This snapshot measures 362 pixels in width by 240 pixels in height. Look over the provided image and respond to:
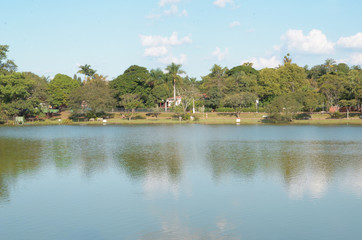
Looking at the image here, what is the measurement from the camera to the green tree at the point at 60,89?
133 metres

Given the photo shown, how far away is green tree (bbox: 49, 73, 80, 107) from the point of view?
13275cm

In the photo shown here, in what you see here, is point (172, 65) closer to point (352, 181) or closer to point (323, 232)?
point (352, 181)

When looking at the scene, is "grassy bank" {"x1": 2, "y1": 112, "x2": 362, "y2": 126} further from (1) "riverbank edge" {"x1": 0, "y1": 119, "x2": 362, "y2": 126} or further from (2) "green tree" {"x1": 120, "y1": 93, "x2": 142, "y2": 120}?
(2) "green tree" {"x1": 120, "y1": 93, "x2": 142, "y2": 120}

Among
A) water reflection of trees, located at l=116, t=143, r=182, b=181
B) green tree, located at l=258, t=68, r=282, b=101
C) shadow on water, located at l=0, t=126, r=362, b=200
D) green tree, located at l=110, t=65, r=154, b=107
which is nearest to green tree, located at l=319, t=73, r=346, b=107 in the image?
green tree, located at l=258, t=68, r=282, b=101

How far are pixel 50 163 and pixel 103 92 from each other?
7926cm

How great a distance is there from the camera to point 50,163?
36812mm

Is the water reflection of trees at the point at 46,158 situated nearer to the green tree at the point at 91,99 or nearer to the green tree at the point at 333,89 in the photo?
the green tree at the point at 91,99

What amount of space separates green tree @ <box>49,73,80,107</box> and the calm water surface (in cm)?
9356


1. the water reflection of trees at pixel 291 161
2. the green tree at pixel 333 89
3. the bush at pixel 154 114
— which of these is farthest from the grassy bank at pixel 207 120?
the water reflection of trees at pixel 291 161

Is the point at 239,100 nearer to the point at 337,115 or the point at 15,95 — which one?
the point at 337,115

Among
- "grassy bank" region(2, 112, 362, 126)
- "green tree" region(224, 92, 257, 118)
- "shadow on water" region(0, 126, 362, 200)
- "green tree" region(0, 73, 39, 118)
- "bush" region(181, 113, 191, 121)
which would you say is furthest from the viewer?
"green tree" region(224, 92, 257, 118)

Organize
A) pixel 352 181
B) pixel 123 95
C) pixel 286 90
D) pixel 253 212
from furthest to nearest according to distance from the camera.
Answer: pixel 286 90, pixel 123 95, pixel 352 181, pixel 253 212

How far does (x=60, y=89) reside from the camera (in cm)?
13450

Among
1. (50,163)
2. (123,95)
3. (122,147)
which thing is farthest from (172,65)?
(50,163)
